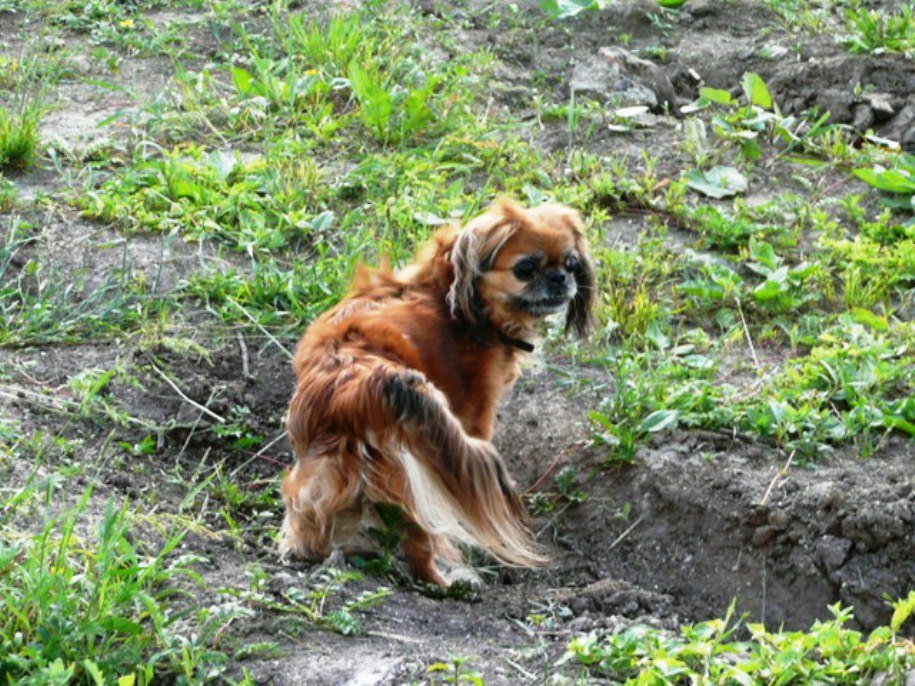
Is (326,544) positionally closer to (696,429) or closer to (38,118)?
(696,429)

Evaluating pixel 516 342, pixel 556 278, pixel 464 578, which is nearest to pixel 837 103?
pixel 556 278

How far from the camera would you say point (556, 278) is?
5727mm

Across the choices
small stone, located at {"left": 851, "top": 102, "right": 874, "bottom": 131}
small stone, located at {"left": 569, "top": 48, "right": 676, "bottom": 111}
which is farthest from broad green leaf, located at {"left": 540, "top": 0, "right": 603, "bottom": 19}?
small stone, located at {"left": 851, "top": 102, "right": 874, "bottom": 131}

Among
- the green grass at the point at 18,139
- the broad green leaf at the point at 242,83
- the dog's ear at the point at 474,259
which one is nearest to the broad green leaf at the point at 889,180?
the dog's ear at the point at 474,259

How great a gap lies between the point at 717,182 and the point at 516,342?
2.14 meters

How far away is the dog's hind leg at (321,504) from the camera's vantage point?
15.9 feet

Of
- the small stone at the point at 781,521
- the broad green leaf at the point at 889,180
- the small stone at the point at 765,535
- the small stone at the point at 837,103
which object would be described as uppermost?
the small stone at the point at 837,103

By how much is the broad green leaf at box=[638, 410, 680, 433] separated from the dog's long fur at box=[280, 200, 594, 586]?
1.84ft

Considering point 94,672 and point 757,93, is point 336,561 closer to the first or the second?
point 94,672

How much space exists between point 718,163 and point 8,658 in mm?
4985

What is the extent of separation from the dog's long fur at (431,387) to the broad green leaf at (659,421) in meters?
0.56

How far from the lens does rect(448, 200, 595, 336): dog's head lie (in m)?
5.66

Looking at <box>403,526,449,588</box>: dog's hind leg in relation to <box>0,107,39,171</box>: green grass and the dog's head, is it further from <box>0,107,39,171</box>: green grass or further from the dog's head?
<box>0,107,39,171</box>: green grass

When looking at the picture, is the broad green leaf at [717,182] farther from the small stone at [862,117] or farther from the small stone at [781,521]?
the small stone at [781,521]
